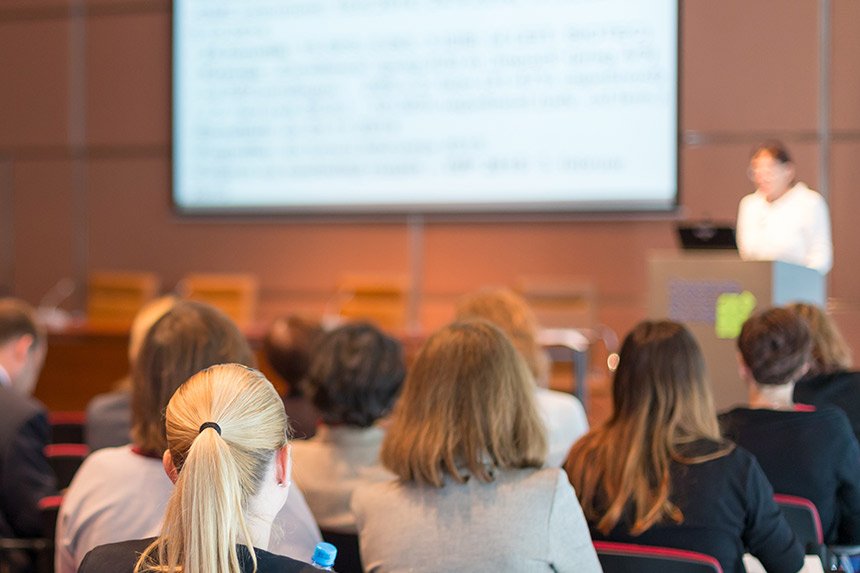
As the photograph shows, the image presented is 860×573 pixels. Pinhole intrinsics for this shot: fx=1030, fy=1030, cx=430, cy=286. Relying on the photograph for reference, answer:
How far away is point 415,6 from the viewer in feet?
24.4

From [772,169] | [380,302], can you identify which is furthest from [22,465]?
[380,302]

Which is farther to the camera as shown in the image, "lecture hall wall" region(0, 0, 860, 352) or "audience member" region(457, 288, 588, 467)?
"lecture hall wall" region(0, 0, 860, 352)

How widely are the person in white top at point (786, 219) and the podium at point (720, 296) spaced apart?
1.11m

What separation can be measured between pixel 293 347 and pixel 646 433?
1.66 meters

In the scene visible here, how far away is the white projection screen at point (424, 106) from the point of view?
6926 mm

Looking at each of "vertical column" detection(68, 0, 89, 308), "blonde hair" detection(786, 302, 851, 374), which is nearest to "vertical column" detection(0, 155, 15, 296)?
"vertical column" detection(68, 0, 89, 308)

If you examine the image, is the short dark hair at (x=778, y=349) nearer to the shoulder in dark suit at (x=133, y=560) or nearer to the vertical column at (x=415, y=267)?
the shoulder in dark suit at (x=133, y=560)

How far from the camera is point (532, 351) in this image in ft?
11.0

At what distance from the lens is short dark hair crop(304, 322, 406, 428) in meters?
2.73

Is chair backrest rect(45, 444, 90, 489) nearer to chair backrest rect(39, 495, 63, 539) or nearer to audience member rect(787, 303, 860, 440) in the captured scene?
chair backrest rect(39, 495, 63, 539)

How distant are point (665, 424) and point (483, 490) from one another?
0.53 meters

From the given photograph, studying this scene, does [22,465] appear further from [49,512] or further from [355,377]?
[355,377]

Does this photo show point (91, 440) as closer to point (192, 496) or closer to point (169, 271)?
point (192, 496)

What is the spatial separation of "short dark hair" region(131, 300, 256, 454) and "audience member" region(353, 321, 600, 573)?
1.71 ft
